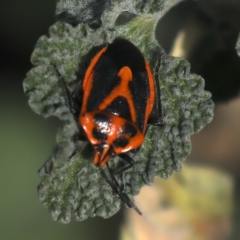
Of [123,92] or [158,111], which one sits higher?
[123,92]

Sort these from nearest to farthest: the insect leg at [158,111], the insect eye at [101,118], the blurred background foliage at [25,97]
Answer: the insect eye at [101,118] → the insect leg at [158,111] → the blurred background foliage at [25,97]

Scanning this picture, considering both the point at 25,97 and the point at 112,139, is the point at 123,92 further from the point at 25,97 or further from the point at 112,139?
the point at 25,97

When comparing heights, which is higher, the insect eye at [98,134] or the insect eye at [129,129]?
the insect eye at [98,134]

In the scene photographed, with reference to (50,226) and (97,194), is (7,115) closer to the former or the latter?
(50,226)

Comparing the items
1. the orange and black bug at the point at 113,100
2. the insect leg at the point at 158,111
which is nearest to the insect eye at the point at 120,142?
the orange and black bug at the point at 113,100

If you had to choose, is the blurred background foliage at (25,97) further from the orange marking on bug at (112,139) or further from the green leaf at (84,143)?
the orange marking on bug at (112,139)

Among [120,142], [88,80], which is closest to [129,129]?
[120,142]

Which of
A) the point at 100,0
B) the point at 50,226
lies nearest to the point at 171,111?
the point at 100,0

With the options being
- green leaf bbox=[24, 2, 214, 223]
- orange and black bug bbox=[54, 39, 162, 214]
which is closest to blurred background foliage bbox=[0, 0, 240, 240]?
green leaf bbox=[24, 2, 214, 223]

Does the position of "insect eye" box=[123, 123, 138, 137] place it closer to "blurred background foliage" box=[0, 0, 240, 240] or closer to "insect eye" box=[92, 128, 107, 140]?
"insect eye" box=[92, 128, 107, 140]
